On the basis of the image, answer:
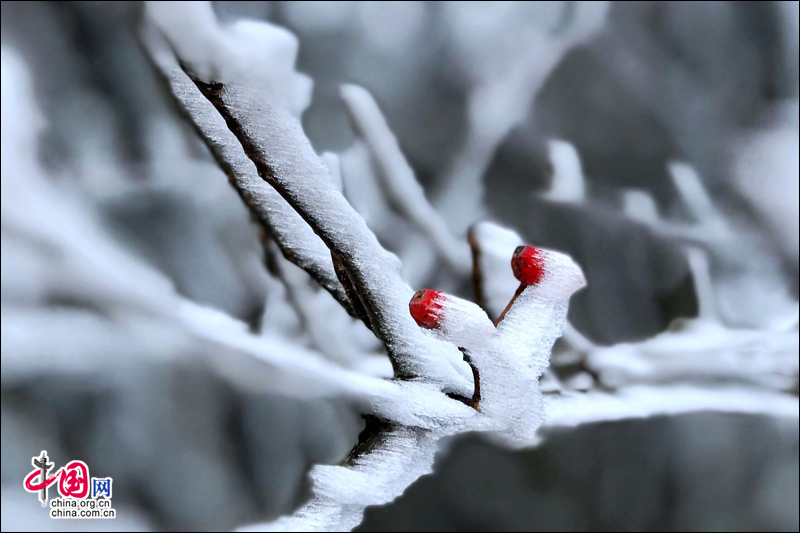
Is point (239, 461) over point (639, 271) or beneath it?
beneath

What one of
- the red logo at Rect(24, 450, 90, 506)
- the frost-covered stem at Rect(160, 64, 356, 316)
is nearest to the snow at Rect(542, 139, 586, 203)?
the frost-covered stem at Rect(160, 64, 356, 316)

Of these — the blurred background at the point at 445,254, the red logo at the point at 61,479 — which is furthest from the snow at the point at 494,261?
the red logo at the point at 61,479

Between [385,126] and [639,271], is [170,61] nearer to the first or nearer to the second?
→ [385,126]

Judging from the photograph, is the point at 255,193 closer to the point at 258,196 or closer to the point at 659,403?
the point at 258,196

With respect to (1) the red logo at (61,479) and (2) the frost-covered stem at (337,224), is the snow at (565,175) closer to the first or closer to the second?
(2) the frost-covered stem at (337,224)

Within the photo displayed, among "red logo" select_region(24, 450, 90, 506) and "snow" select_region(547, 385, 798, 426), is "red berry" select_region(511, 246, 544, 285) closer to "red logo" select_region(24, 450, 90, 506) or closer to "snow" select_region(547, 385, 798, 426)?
"snow" select_region(547, 385, 798, 426)

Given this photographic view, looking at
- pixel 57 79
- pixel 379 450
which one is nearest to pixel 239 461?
pixel 379 450
